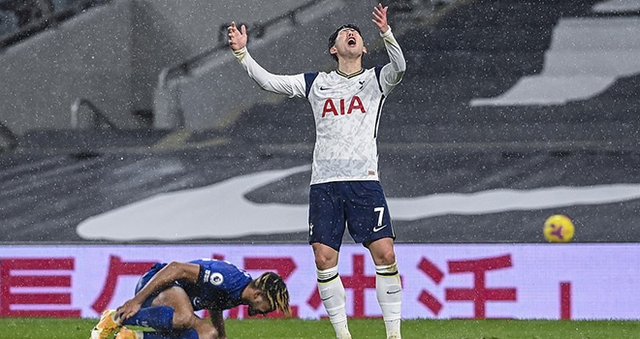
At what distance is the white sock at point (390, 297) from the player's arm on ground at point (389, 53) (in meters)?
0.87

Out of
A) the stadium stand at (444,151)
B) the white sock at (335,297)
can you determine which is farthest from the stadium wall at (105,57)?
the white sock at (335,297)

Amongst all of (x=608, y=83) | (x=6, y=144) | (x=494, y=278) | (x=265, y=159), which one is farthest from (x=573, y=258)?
(x=6, y=144)

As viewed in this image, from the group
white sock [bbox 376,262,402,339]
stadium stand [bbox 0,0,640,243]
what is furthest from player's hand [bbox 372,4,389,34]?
stadium stand [bbox 0,0,640,243]

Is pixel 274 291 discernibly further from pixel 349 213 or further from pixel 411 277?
pixel 411 277

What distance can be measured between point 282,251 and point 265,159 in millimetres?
2989

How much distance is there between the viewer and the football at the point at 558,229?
943cm

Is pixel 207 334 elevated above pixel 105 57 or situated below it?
below

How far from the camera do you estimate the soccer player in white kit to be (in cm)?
580

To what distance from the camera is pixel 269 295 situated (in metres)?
5.80

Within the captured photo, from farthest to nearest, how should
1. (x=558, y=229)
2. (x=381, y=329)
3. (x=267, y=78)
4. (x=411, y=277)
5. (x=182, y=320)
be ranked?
(x=558, y=229)
(x=411, y=277)
(x=381, y=329)
(x=267, y=78)
(x=182, y=320)

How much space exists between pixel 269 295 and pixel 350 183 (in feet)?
2.14

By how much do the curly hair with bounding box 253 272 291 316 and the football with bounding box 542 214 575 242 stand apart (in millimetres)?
4077

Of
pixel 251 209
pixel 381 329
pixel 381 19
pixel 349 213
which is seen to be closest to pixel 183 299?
pixel 349 213

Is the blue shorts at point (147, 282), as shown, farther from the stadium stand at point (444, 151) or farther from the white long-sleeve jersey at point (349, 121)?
the stadium stand at point (444, 151)
